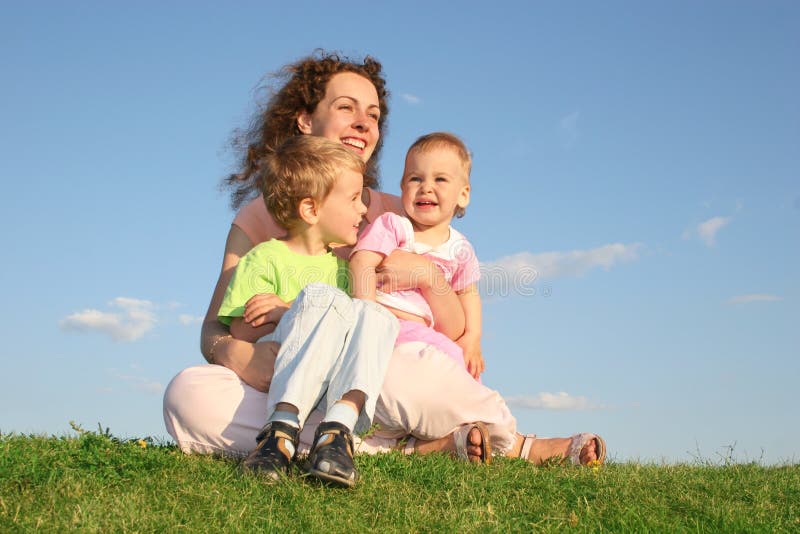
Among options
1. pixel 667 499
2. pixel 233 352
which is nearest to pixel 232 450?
pixel 233 352

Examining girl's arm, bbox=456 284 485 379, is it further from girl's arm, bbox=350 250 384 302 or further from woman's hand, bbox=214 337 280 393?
woman's hand, bbox=214 337 280 393

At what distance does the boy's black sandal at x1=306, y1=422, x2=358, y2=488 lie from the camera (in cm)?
420

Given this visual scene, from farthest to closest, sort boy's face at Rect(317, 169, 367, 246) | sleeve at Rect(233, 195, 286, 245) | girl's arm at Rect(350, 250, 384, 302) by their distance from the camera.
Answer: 1. sleeve at Rect(233, 195, 286, 245)
2. boy's face at Rect(317, 169, 367, 246)
3. girl's arm at Rect(350, 250, 384, 302)

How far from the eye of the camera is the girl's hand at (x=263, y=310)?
209 inches

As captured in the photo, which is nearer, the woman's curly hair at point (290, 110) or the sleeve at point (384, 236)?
the sleeve at point (384, 236)

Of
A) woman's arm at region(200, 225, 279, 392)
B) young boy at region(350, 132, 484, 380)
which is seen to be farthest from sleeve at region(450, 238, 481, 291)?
woman's arm at region(200, 225, 279, 392)

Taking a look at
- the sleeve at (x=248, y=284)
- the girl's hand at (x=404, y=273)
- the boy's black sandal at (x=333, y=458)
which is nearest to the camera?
the boy's black sandal at (x=333, y=458)

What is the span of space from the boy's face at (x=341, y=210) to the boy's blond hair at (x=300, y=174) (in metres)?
0.05

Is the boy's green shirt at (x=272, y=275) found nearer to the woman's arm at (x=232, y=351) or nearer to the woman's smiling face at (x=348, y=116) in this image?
the woman's arm at (x=232, y=351)

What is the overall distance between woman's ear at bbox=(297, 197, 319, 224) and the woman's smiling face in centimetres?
124

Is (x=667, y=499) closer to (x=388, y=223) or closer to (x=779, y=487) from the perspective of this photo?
(x=779, y=487)

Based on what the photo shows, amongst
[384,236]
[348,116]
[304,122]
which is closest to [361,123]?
[348,116]

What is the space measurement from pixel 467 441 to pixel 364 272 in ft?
4.63

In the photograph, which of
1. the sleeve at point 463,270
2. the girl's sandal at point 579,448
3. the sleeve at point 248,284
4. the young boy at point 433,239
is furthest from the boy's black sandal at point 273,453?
the sleeve at point 463,270
